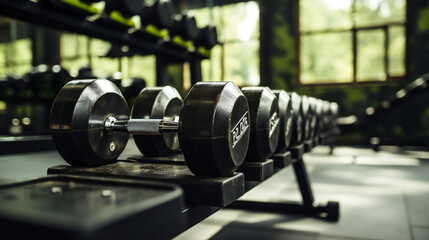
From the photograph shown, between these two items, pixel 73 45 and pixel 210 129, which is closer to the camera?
pixel 210 129

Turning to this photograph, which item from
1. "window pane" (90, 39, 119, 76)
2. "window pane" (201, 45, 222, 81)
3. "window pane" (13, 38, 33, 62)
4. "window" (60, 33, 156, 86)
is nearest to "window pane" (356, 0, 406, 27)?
"window pane" (201, 45, 222, 81)

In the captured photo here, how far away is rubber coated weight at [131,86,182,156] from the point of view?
3.04 ft

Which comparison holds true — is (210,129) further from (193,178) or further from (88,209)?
(88,209)

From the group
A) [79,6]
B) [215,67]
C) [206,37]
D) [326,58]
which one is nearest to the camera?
[79,6]

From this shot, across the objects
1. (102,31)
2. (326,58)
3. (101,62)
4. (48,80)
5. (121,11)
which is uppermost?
(101,62)

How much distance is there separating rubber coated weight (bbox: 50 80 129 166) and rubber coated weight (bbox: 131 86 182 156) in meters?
0.16

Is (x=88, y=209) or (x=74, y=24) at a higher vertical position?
(x=74, y=24)

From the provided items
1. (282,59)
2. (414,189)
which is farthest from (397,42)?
(414,189)

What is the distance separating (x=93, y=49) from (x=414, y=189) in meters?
6.61

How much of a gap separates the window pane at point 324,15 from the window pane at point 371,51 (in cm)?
27

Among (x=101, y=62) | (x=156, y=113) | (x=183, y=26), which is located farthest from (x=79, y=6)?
(x=101, y=62)

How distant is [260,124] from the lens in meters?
0.82

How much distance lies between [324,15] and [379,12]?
0.72 m

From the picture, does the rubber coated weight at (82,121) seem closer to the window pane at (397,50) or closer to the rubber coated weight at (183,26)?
the rubber coated weight at (183,26)
